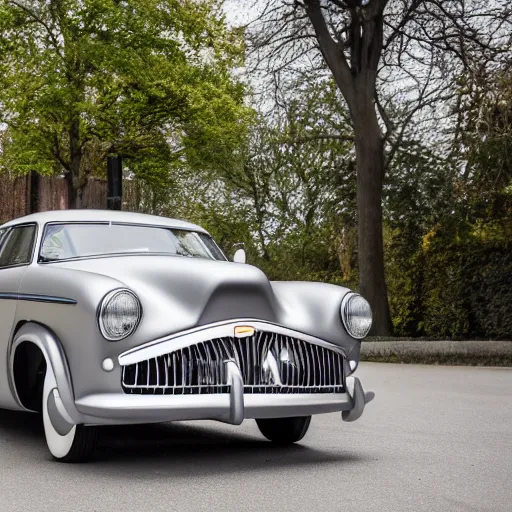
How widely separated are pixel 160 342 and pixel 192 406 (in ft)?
1.32

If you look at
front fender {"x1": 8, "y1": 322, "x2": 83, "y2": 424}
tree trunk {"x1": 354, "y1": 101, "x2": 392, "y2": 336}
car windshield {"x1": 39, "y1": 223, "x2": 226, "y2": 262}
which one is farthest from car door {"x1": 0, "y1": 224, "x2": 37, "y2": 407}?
tree trunk {"x1": 354, "y1": 101, "x2": 392, "y2": 336}

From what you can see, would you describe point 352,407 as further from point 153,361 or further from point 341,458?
point 153,361

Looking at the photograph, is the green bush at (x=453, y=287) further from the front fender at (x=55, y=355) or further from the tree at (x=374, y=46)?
the front fender at (x=55, y=355)

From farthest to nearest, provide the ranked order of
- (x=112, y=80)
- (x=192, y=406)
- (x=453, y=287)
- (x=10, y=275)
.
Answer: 1. (x=112, y=80)
2. (x=453, y=287)
3. (x=10, y=275)
4. (x=192, y=406)

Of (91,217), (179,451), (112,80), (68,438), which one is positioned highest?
(112,80)

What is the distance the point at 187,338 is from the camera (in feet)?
18.2

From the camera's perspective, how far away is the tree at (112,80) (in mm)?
23469

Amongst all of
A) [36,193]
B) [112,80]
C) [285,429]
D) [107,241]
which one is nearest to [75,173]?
[112,80]

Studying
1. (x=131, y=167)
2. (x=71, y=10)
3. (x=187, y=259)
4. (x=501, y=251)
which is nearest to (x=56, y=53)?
(x=71, y=10)

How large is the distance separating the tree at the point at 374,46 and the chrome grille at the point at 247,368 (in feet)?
45.1

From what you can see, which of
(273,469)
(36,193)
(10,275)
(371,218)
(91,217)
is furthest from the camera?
(36,193)

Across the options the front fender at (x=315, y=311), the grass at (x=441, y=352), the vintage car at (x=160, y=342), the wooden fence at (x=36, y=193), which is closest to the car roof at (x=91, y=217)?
the vintage car at (x=160, y=342)

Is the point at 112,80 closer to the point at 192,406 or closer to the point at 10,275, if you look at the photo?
the point at 10,275

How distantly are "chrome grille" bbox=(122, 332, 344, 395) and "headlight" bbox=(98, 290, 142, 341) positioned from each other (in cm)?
20
